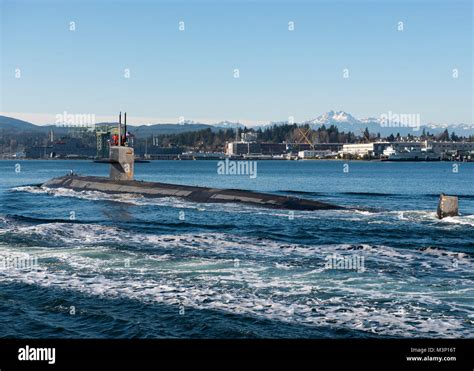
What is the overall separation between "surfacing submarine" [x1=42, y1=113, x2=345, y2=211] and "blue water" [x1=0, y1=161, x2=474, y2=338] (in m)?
8.43

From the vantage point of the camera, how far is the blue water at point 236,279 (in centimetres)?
1452

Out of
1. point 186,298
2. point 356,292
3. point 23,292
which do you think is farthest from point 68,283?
point 356,292

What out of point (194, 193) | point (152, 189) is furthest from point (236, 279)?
point (152, 189)


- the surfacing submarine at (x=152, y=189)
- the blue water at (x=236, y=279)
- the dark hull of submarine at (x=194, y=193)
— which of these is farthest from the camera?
the surfacing submarine at (x=152, y=189)

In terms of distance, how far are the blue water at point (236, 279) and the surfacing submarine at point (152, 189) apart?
843 cm

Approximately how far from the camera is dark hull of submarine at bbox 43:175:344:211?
4448 centimetres

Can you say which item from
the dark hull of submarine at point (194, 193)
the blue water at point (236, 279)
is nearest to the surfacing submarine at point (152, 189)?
the dark hull of submarine at point (194, 193)

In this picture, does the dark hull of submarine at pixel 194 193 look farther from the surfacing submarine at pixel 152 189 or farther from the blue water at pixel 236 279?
the blue water at pixel 236 279

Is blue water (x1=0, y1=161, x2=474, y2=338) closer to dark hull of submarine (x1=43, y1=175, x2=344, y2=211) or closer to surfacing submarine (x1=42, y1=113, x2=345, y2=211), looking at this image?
dark hull of submarine (x1=43, y1=175, x2=344, y2=211)

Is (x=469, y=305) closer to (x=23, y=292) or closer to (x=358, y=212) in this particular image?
(x=23, y=292)

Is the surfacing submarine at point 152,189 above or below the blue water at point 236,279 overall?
above

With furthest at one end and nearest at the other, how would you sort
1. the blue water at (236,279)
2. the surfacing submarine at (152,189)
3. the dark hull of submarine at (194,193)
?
1. the surfacing submarine at (152,189)
2. the dark hull of submarine at (194,193)
3. the blue water at (236,279)

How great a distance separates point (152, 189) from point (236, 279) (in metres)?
36.1

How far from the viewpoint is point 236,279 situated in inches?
764
